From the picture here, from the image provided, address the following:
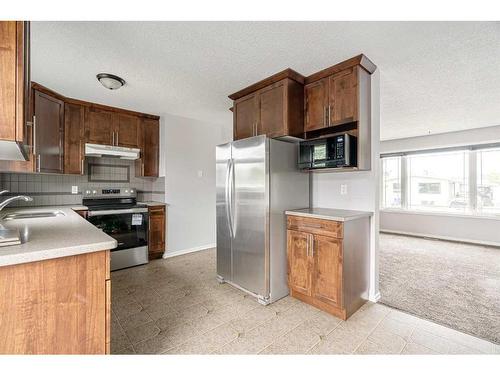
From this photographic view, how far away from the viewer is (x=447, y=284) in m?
2.87

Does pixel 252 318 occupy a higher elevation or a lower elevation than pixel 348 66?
lower

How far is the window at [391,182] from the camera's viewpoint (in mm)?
6004

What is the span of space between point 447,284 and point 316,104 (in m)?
2.67

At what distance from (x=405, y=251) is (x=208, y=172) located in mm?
3872

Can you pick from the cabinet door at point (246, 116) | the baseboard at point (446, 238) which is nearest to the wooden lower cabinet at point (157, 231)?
the cabinet door at point (246, 116)

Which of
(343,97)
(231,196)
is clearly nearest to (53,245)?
(231,196)

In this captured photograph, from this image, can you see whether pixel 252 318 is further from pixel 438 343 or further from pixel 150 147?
pixel 150 147

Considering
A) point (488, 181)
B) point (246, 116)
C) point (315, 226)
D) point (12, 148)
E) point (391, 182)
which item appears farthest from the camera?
point (391, 182)

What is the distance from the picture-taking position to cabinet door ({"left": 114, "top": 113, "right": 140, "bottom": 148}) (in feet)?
12.1

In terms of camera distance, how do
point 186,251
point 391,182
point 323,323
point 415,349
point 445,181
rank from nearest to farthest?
point 415,349
point 323,323
point 186,251
point 445,181
point 391,182

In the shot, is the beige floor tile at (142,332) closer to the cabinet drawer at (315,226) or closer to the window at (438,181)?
the cabinet drawer at (315,226)

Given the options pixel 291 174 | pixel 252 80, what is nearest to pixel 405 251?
pixel 291 174

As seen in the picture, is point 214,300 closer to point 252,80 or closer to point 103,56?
point 252,80

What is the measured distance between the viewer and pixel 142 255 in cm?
362
